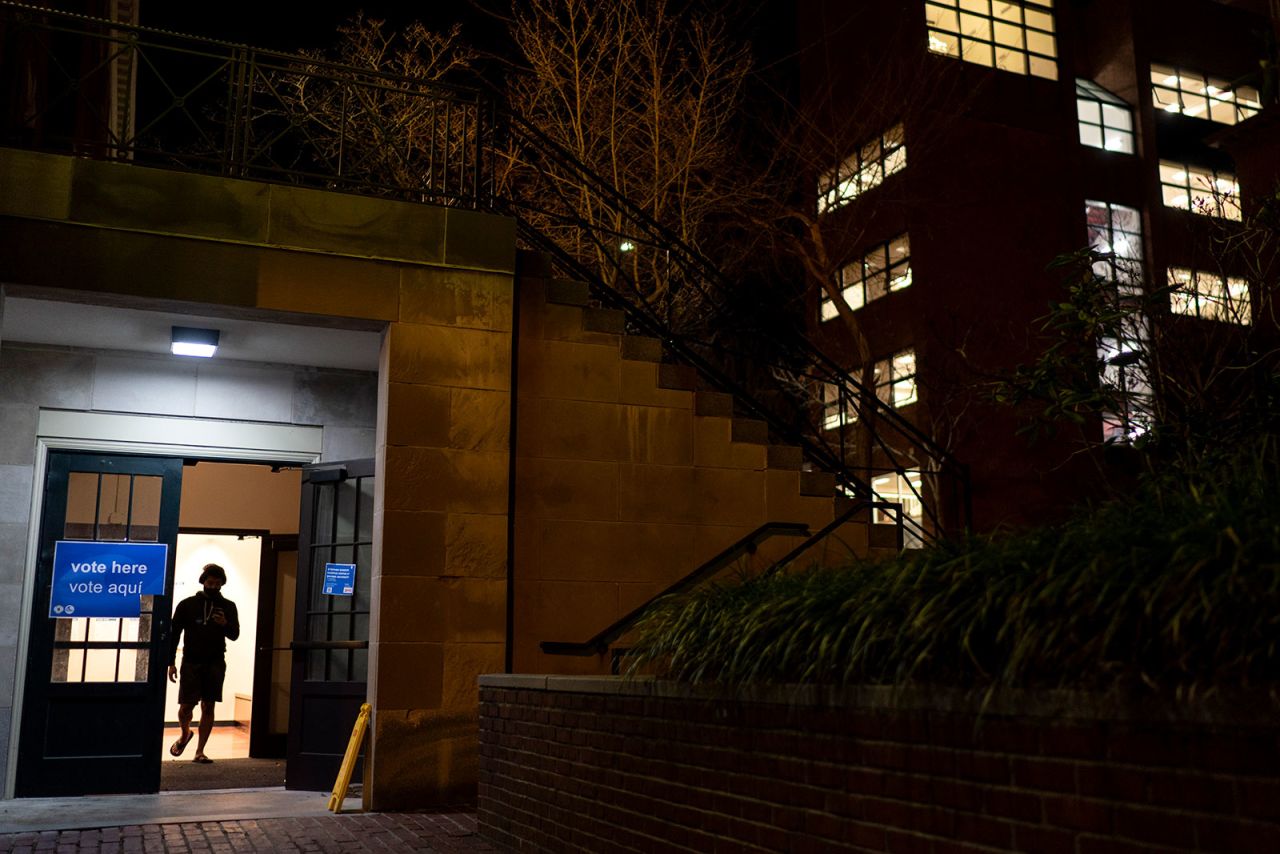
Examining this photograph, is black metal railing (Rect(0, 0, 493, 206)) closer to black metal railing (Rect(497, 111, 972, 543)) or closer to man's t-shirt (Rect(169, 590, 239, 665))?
black metal railing (Rect(497, 111, 972, 543))

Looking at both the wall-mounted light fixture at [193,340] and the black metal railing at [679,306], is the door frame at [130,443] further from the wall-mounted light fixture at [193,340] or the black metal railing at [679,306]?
the black metal railing at [679,306]

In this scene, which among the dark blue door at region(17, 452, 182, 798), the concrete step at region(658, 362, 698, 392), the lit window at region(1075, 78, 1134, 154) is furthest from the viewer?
the lit window at region(1075, 78, 1134, 154)

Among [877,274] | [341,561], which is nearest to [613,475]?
[341,561]

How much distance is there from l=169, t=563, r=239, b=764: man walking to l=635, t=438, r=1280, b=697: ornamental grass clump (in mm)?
8210

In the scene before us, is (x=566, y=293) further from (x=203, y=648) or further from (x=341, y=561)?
(x=203, y=648)

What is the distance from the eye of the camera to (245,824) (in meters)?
7.96

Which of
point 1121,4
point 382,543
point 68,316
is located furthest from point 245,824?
point 1121,4

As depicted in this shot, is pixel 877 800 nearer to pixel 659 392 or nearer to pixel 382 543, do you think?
pixel 382 543

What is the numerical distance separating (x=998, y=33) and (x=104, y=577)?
909 inches

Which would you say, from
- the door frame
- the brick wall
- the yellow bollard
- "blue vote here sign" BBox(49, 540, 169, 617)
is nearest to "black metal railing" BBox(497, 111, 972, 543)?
the door frame

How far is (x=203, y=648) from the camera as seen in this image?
12156 millimetres

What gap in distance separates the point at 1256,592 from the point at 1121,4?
98.9ft

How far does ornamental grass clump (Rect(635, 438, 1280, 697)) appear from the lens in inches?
124

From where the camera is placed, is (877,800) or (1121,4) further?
(1121,4)
